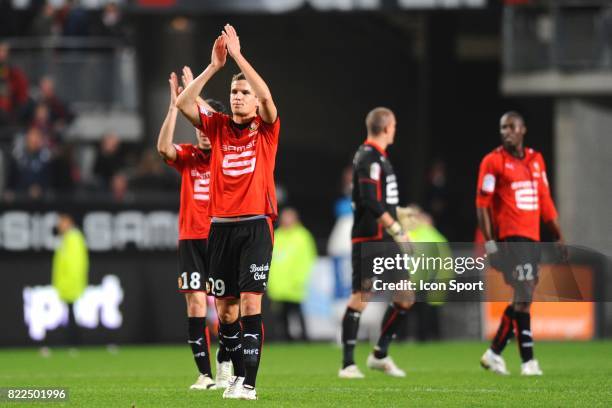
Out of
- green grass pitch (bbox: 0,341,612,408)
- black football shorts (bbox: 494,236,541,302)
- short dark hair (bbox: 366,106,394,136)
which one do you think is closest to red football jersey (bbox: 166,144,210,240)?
green grass pitch (bbox: 0,341,612,408)

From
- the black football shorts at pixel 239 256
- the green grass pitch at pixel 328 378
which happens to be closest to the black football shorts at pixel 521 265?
the green grass pitch at pixel 328 378

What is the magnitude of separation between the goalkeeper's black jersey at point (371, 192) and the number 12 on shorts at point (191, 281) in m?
2.03

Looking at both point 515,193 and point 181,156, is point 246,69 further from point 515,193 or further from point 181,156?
point 515,193

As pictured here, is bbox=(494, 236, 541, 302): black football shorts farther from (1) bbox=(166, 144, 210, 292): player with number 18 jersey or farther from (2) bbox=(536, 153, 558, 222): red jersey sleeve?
(1) bbox=(166, 144, 210, 292): player with number 18 jersey

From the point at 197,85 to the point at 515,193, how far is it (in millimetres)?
4407

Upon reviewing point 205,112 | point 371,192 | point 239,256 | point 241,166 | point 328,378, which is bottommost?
point 328,378

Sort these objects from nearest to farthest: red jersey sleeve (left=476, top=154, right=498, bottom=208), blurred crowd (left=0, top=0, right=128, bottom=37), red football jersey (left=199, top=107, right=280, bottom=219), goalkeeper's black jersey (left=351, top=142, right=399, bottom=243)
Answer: red football jersey (left=199, top=107, right=280, bottom=219), goalkeeper's black jersey (left=351, top=142, right=399, bottom=243), red jersey sleeve (left=476, top=154, right=498, bottom=208), blurred crowd (left=0, top=0, right=128, bottom=37)

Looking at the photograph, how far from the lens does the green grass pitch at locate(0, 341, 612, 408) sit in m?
10.9

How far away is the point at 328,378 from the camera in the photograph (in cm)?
1395

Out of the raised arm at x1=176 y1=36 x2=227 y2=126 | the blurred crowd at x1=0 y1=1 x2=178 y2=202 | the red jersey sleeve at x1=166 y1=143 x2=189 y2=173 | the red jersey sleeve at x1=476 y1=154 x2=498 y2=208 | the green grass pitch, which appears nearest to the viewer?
the raised arm at x1=176 y1=36 x2=227 y2=126

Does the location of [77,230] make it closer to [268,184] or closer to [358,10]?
[358,10]

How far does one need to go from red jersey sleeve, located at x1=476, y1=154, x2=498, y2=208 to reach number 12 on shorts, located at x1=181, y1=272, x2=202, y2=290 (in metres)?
3.00

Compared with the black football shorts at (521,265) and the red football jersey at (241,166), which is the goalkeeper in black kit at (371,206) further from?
the red football jersey at (241,166)

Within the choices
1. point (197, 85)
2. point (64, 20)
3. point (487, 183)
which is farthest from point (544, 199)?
point (64, 20)
